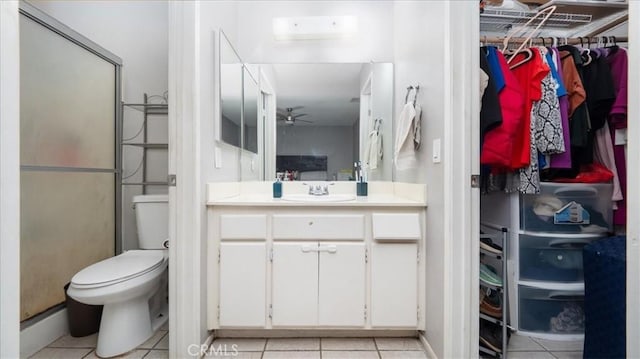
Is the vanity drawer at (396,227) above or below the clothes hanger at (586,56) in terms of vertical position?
below

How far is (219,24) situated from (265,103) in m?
0.57

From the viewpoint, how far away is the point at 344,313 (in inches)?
61.1

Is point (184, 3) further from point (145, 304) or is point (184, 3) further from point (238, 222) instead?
point (145, 304)

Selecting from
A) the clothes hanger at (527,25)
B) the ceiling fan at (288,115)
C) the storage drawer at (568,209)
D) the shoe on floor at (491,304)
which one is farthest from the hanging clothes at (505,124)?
the ceiling fan at (288,115)

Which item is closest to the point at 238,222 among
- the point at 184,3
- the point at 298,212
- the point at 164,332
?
the point at 298,212

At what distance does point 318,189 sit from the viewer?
2035 mm

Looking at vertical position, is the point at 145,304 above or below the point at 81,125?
below

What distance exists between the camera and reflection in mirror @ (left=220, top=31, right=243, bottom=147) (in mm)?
1754

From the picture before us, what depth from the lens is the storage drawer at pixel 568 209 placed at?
62.8 inches

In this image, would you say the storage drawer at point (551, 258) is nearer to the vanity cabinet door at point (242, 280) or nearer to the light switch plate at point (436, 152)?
the light switch plate at point (436, 152)

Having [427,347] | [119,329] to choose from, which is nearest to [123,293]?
[119,329]

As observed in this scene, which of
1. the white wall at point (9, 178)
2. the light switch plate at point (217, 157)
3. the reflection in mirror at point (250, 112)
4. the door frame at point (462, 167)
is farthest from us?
the reflection in mirror at point (250, 112)

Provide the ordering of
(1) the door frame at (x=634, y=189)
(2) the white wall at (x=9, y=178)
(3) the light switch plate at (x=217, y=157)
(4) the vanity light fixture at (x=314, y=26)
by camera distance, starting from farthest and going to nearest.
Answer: (4) the vanity light fixture at (x=314, y=26)
(3) the light switch plate at (x=217, y=157)
(1) the door frame at (x=634, y=189)
(2) the white wall at (x=9, y=178)

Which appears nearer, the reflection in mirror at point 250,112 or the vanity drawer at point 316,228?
the vanity drawer at point 316,228
